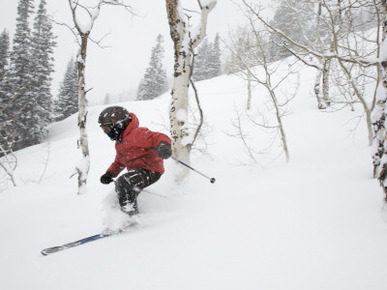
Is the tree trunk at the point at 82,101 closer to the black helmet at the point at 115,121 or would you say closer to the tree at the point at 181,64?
the tree at the point at 181,64

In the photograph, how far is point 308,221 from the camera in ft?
7.64

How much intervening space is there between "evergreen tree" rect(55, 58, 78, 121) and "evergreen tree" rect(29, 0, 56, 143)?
4.91 meters

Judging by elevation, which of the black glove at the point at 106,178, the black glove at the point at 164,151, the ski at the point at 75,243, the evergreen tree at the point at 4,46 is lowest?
the ski at the point at 75,243

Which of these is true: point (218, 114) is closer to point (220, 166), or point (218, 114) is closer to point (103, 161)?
point (103, 161)

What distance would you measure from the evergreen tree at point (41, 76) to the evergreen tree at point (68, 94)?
4911 millimetres

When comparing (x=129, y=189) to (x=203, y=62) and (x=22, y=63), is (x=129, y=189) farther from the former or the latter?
(x=203, y=62)

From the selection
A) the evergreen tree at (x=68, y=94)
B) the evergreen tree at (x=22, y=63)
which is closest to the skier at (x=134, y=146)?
the evergreen tree at (x=22, y=63)

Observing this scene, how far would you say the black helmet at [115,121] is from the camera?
334 centimetres

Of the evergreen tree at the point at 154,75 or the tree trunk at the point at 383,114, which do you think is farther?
the evergreen tree at the point at 154,75

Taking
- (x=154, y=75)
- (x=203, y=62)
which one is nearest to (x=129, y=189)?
(x=154, y=75)

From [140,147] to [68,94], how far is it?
35.2 m

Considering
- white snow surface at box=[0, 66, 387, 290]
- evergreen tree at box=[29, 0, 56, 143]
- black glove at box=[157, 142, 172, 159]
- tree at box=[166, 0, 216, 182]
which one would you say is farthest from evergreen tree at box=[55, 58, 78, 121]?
black glove at box=[157, 142, 172, 159]

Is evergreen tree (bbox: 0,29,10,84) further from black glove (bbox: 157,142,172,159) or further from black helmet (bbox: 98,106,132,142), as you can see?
black glove (bbox: 157,142,172,159)

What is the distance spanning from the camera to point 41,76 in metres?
26.0
